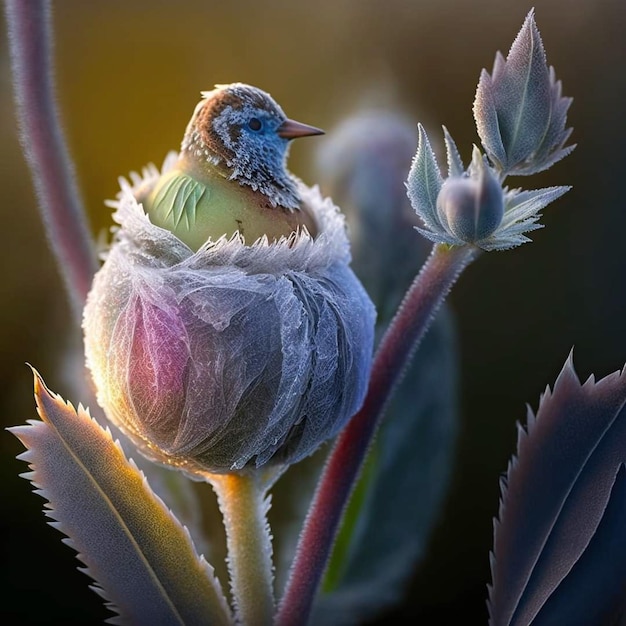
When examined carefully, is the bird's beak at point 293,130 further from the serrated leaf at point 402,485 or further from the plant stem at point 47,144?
the serrated leaf at point 402,485

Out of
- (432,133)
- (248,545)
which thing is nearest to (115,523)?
(248,545)

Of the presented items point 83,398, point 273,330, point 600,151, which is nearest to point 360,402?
point 273,330

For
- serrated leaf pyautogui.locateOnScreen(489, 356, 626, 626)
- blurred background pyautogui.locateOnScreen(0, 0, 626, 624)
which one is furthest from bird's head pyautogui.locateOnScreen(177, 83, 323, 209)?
blurred background pyautogui.locateOnScreen(0, 0, 626, 624)

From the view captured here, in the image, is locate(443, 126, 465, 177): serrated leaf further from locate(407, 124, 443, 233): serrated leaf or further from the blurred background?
the blurred background

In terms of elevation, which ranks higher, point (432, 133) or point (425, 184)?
point (432, 133)

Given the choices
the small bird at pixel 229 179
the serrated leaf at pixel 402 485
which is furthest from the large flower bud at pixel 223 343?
the serrated leaf at pixel 402 485

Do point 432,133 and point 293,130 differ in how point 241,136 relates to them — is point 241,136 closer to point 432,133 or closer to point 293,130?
point 293,130

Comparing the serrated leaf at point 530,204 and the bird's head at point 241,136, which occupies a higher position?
the bird's head at point 241,136
